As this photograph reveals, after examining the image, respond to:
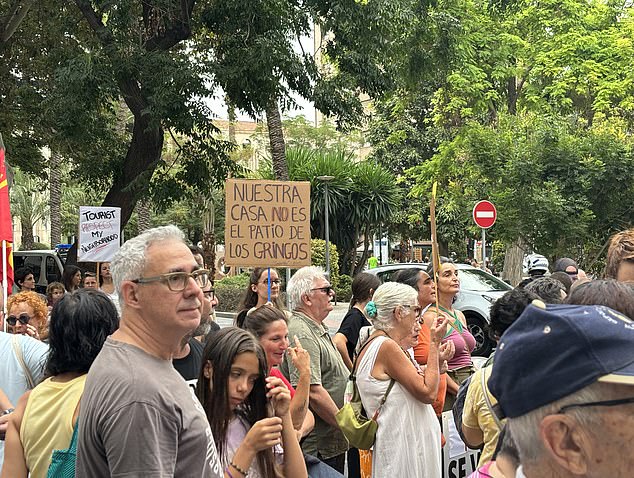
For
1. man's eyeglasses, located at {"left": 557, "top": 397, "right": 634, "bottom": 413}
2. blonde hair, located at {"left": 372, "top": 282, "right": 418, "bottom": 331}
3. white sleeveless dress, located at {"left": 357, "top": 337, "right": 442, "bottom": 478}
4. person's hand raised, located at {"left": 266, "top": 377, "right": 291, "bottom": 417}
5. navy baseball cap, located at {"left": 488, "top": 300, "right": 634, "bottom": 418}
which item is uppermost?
navy baseball cap, located at {"left": 488, "top": 300, "right": 634, "bottom": 418}

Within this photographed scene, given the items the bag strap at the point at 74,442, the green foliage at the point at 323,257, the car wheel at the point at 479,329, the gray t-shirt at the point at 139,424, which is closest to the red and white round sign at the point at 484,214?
the car wheel at the point at 479,329

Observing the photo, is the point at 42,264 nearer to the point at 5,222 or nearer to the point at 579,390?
the point at 5,222

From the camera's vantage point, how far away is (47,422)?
3377 millimetres

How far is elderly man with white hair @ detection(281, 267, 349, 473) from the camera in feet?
17.5

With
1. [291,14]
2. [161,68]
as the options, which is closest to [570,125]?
[291,14]

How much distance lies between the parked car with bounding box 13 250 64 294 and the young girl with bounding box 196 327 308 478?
1933 centimetres

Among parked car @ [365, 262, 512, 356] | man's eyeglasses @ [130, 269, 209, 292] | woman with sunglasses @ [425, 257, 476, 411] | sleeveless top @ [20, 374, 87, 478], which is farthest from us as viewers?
parked car @ [365, 262, 512, 356]

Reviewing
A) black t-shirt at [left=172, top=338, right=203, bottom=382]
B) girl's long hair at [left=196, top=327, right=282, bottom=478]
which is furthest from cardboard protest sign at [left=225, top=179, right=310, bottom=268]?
girl's long hair at [left=196, top=327, right=282, bottom=478]

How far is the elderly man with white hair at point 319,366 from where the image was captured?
535cm

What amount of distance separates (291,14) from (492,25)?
475 inches

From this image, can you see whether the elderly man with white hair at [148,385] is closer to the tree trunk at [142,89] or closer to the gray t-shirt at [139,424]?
the gray t-shirt at [139,424]

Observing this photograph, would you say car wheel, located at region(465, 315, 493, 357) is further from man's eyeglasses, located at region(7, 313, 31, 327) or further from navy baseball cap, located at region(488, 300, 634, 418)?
navy baseball cap, located at region(488, 300, 634, 418)

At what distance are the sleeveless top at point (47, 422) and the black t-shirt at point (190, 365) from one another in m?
1.05

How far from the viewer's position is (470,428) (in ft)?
13.0
